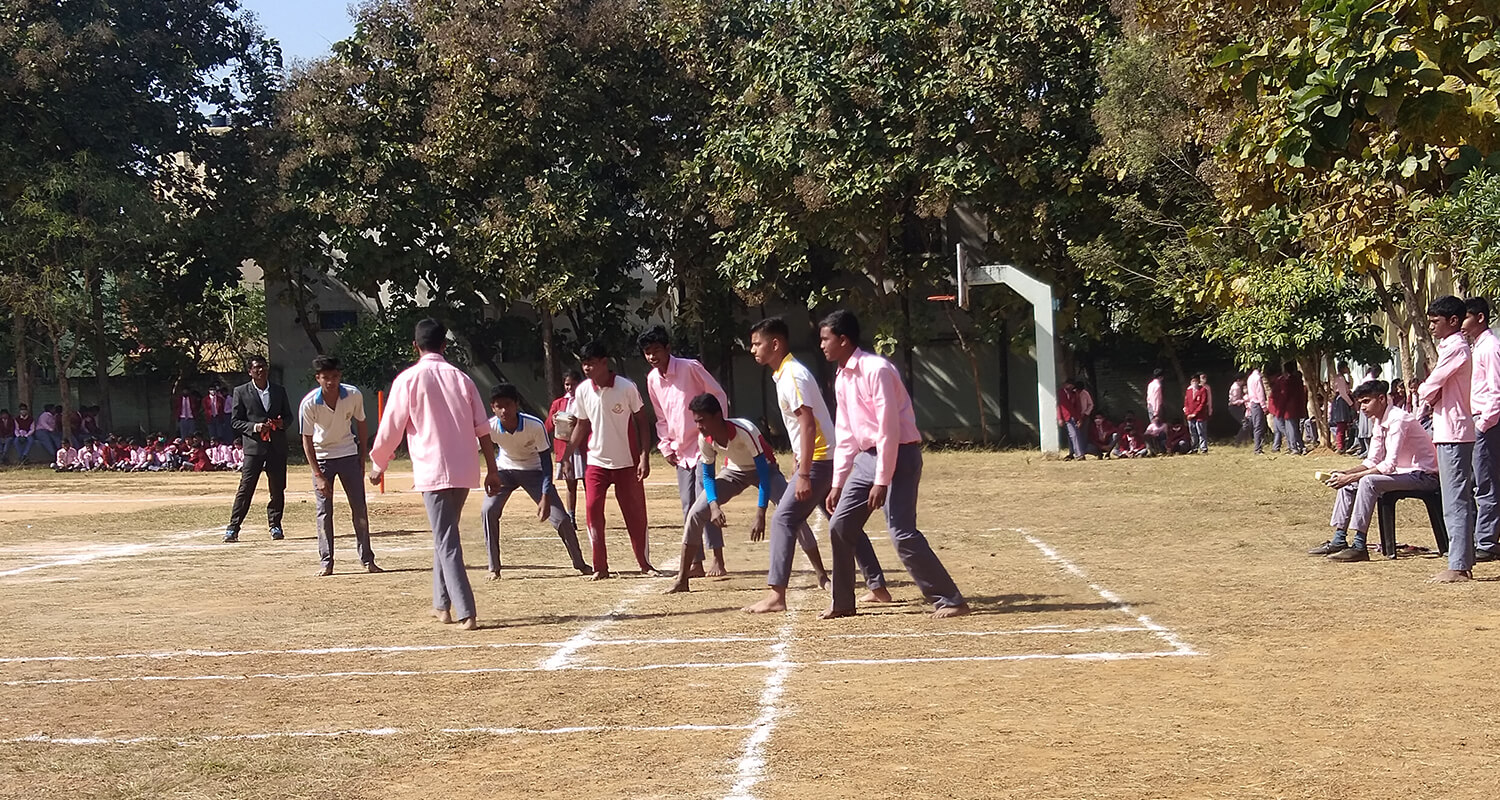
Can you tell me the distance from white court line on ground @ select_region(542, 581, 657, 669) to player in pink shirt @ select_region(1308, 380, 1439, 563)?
4991mm

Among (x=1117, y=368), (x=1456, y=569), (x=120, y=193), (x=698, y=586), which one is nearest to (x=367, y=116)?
(x=120, y=193)

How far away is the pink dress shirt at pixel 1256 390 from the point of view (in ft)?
91.4

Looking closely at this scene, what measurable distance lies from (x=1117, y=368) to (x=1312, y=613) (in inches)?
1064

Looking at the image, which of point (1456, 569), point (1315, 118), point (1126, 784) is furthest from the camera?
point (1456, 569)

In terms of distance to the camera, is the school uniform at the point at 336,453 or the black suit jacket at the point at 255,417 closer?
the school uniform at the point at 336,453

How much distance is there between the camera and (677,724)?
6.50m

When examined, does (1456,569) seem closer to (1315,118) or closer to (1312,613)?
(1312,613)

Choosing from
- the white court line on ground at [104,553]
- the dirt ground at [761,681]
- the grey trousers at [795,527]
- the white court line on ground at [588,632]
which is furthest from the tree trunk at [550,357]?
the grey trousers at [795,527]

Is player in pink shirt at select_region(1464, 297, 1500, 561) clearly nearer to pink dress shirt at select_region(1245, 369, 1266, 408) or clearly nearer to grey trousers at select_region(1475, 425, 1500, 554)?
grey trousers at select_region(1475, 425, 1500, 554)

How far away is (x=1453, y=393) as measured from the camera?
1040cm

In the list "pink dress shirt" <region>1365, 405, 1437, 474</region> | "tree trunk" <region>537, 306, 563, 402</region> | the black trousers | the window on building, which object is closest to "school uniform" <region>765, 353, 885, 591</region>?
"pink dress shirt" <region>1365, 405, 1437, 474</region>

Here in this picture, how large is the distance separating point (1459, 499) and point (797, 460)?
4235 mm

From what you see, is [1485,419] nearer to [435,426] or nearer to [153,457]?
[435,426]

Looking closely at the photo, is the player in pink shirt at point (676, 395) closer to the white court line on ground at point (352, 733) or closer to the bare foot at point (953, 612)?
the bare foot at point (953, 612)
